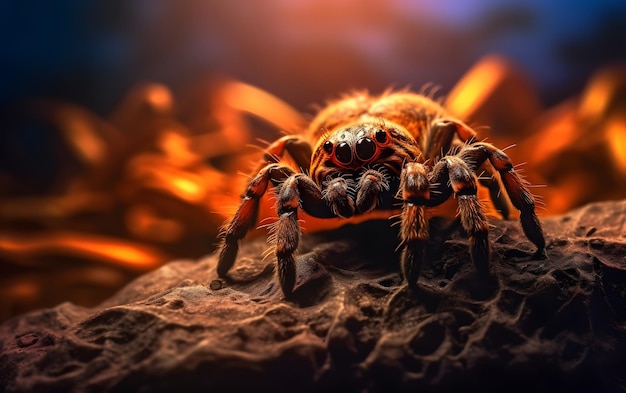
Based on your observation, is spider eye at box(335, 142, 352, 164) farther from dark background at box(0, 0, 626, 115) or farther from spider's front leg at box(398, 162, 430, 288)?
dark background at box(0, 0, 626, 115)

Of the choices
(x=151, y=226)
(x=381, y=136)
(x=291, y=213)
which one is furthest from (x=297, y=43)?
(x=291, y=213)

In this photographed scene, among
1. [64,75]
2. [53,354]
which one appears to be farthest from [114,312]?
[64,75]

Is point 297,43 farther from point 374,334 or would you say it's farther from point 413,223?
point 374,334

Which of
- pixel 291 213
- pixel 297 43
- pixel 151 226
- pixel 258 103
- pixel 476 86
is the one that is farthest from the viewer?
pixel 297 43

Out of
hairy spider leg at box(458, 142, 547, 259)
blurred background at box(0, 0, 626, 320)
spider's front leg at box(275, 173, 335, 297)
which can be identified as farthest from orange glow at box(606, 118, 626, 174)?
spider's front leg at box(275, 173, 335, 297)

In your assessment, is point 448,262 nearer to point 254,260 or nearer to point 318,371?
point 318,371
